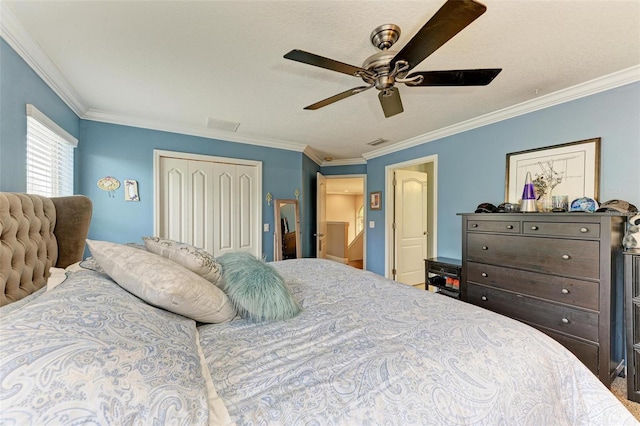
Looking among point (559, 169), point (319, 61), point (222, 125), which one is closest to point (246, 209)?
point (222, 125)

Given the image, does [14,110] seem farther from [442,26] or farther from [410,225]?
[410,225]

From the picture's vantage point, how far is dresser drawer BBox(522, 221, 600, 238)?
1812 mm

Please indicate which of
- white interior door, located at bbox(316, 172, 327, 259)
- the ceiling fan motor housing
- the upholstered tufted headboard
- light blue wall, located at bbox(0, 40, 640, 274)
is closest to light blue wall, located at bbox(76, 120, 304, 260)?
light blue wall, located at bbox(0, 40, 640, 274)

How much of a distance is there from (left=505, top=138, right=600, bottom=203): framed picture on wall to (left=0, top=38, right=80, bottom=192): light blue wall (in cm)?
403

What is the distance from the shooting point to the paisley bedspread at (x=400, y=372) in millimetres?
661

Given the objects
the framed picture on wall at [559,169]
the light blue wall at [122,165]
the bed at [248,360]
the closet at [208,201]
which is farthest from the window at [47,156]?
the framed picture on wall at [559,169]

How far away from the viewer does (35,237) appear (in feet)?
4.17

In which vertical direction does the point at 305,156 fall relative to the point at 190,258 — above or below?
above

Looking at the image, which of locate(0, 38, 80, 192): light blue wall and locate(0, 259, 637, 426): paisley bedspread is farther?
locate(0, 38, 80, 192): light blue wall

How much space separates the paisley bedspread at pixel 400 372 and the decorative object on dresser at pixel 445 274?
1881 millimetres

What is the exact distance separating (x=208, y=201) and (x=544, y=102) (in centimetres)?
384

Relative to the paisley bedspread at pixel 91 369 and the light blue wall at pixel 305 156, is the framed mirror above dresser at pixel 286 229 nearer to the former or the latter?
the light blue wall at pixel 305 156

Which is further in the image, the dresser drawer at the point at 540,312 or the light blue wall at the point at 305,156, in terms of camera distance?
the dresser drawer at the point at 540,312

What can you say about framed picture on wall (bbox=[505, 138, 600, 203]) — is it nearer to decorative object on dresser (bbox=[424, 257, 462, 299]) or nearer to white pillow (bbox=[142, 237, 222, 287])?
decorative object on dresser (bbox=[424, 257, 462, 299])
